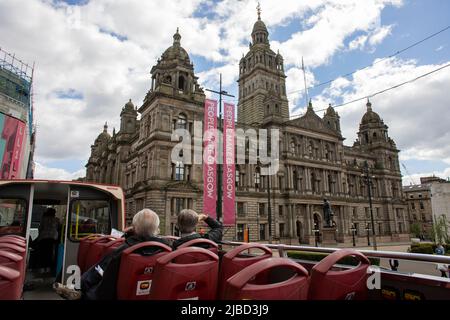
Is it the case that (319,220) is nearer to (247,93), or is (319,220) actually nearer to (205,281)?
(247,93)

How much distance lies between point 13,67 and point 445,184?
4847 centimetres

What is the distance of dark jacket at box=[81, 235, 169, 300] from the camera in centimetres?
338

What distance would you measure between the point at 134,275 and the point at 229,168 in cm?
2188

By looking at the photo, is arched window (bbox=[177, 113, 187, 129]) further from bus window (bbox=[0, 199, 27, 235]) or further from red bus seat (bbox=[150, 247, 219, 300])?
red bus seat (bbox=[150, 247, 219, 300])

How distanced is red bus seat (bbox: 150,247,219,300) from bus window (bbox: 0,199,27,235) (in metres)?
6.28

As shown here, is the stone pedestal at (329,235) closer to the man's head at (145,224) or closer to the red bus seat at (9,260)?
the man's head at (145,224)

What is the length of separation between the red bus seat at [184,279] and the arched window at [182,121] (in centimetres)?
3143

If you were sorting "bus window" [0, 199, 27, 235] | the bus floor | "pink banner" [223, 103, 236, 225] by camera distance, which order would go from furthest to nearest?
"pink banner" [223, 103, 236, 225] < "bus window" [0, 199, 27, 235] < the bus floor

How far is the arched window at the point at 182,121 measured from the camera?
111 ft

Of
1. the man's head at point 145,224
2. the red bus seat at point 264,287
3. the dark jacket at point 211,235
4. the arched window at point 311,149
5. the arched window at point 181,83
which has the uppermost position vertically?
the arched window at point 181,83

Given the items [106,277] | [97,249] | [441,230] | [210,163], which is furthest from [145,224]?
[441,230]

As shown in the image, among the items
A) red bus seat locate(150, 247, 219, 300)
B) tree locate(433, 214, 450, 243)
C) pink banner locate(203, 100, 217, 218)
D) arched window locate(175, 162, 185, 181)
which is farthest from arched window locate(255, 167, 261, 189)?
red bus seat locate(150, 247, 219, 300)

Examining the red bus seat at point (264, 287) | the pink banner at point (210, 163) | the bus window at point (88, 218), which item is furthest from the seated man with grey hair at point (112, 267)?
the pink banner at point (210, 163)

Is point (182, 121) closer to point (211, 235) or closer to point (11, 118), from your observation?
point (11, 118)
